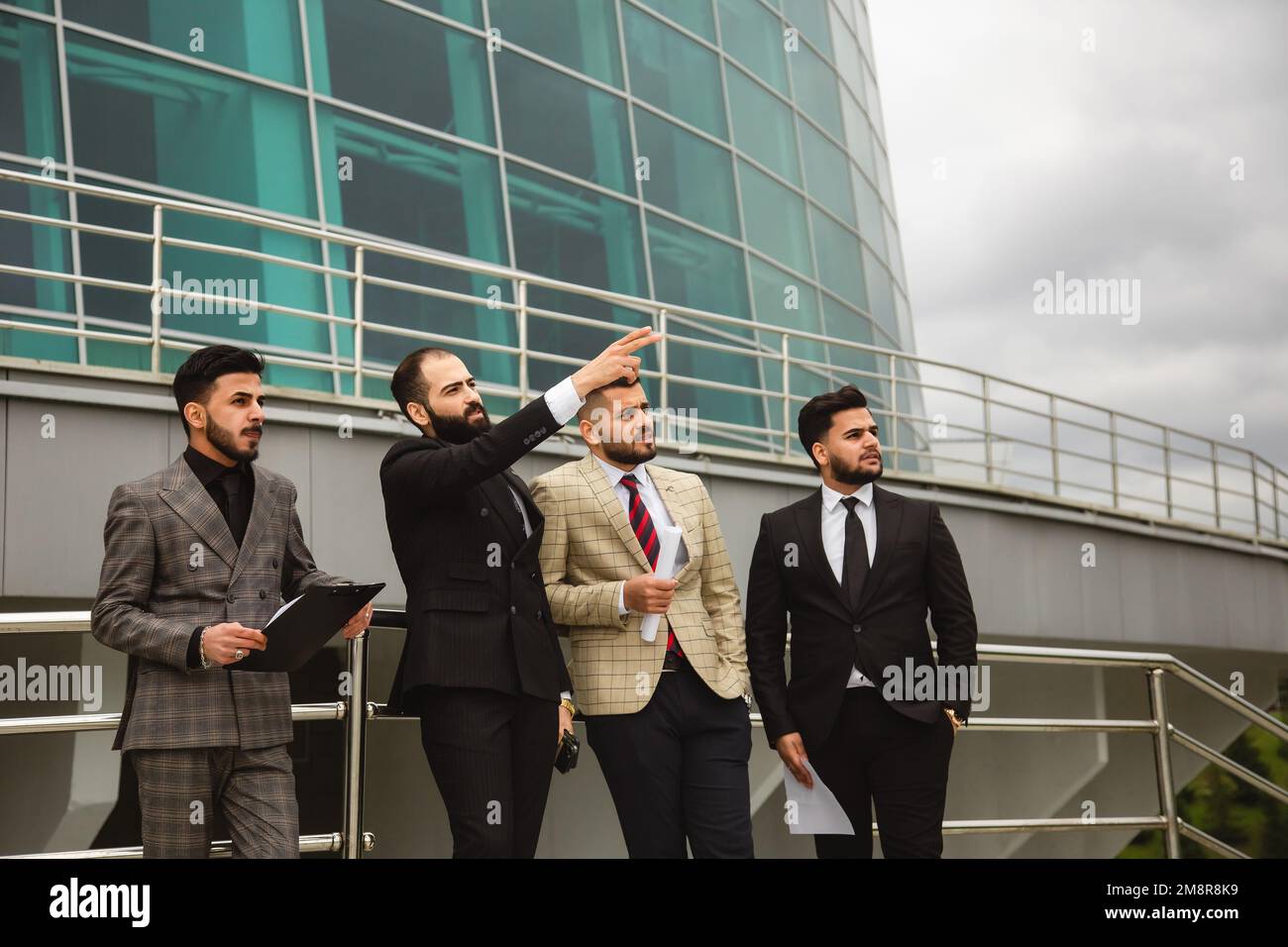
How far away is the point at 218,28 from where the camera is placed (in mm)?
12461

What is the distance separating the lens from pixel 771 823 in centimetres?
1320

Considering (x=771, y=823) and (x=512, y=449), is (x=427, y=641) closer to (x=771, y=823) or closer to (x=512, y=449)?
(x=512, y=449)

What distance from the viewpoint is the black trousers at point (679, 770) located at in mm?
4062

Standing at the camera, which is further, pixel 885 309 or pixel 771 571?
pixel 885 309

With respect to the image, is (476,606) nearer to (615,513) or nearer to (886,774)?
(615,513)

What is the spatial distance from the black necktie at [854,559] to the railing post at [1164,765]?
2.28 metres

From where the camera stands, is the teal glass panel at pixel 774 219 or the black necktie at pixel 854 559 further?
the teal glass panel at pixel 774 219

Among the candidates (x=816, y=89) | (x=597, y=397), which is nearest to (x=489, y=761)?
(x=597, y=397)

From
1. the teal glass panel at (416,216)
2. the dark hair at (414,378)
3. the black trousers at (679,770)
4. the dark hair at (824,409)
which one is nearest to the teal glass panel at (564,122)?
the teal glass panel at (416,216)

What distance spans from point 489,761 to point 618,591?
26.6 inches

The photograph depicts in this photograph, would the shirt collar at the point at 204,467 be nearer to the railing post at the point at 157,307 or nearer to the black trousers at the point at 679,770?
the black trousers at the point at 679,770

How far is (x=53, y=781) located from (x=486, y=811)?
7434mm

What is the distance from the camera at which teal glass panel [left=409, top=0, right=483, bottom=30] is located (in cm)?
1385
